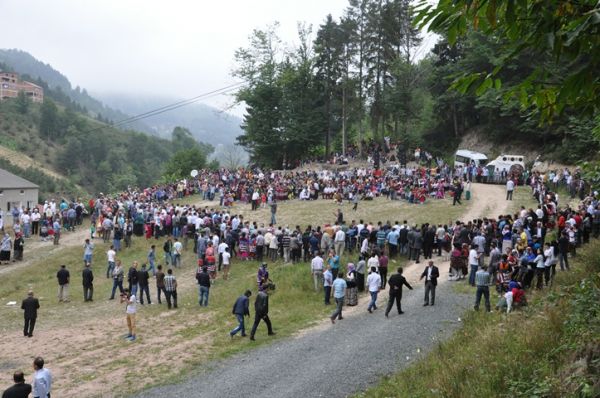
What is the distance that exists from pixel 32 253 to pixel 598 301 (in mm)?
27316

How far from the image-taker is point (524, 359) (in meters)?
8.64

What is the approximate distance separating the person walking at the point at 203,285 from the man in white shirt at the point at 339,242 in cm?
570

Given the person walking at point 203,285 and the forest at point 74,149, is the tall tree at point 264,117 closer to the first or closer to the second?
the person walking at point 203,285

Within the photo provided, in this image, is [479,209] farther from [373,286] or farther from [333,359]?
[333,359]

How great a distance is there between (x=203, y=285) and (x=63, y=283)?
20.0 ft

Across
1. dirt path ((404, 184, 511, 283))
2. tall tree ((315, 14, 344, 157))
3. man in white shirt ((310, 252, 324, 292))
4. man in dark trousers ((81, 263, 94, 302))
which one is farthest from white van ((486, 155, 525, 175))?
man in dark trousers ((81, 263, 94, 302))

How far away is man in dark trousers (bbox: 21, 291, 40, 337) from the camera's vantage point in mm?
16594

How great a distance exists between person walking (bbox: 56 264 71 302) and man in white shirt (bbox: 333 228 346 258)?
10.7 metres

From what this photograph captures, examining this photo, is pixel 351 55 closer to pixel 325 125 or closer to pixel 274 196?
pixel 325 125

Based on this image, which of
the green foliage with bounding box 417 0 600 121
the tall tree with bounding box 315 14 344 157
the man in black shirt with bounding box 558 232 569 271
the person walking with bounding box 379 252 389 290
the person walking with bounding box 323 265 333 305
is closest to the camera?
the green foliage with bounding box 417 0 600 121

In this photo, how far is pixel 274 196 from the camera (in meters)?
33.1

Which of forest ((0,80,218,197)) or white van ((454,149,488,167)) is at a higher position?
forest ((0,80,218,197))

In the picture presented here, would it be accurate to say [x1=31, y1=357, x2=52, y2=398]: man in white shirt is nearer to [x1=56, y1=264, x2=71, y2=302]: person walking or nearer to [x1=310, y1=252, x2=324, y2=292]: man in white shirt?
[x1=310, y1=252, x2=324, y2=292]: man in white shirt

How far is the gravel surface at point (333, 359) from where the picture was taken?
37.1 ft
